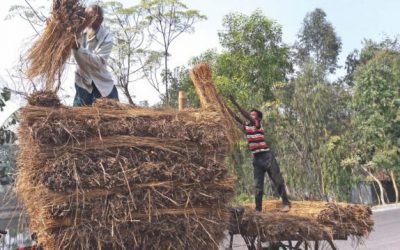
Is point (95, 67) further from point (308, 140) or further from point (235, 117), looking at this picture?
point (308, 140)

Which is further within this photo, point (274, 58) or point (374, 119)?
point (274, 58)

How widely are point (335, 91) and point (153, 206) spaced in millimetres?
20668

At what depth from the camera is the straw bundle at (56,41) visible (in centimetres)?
310

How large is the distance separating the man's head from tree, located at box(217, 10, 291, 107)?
17.6 m

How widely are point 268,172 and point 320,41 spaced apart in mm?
28982

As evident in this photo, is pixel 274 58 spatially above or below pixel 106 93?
above

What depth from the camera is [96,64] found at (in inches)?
137

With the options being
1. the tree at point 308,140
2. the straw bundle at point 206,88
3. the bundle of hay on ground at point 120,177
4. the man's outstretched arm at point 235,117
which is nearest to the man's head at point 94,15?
the bundle of hay on ground at point 120,177

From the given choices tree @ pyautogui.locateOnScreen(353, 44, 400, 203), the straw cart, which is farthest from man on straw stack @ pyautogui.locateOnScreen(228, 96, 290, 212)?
tree @ pyautogui.locateOnScreen(353, 44, 400, 203)

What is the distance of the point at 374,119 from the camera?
20.2 metres

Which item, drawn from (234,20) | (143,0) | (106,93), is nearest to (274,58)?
(234,20)

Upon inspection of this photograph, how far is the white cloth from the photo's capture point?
344 cm

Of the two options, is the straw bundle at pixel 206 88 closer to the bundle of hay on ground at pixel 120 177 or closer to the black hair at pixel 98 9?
the bundle of hay on ground at pixel 120 177

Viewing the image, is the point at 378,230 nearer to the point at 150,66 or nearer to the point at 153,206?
the point at 153,206
